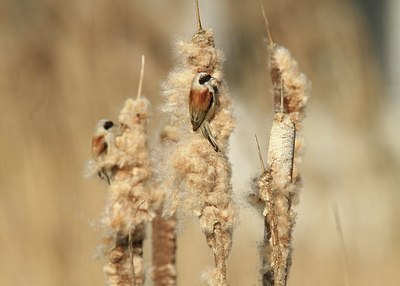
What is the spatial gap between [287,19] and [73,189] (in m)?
1.03

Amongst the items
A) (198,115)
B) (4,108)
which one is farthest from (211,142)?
(4,108)

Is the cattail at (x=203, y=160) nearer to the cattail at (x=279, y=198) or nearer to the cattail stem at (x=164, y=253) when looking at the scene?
A: the cattail at (x=279, y=198)

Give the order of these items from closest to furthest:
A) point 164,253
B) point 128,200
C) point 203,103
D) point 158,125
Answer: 1. point 203,103
2. point 128,200
3. point 164,253
4. point 158,125

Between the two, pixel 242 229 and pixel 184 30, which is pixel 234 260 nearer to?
pixel 242 229

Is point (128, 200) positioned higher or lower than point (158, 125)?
lower

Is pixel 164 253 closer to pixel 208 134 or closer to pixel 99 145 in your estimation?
pixel 99 145

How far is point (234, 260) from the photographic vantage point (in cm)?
212

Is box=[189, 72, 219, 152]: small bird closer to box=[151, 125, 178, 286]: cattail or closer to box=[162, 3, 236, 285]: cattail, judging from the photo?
box=[162, 3, 236, 285]: cattail

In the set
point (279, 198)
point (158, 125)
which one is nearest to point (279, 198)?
point (279, 198)

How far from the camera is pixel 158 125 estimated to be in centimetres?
211

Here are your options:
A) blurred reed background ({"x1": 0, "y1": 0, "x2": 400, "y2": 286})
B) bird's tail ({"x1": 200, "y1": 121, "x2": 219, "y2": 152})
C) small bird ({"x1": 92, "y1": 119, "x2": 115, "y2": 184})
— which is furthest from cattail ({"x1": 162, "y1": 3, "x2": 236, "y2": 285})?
blurred reed background ({"x1": 0, "y1": 0, "x2": 400, "y2": 286})

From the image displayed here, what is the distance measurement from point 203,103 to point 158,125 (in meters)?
1.32

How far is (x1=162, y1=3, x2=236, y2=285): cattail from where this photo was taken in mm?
792

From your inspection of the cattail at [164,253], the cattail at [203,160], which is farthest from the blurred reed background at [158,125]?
the cattail at [203,160]
